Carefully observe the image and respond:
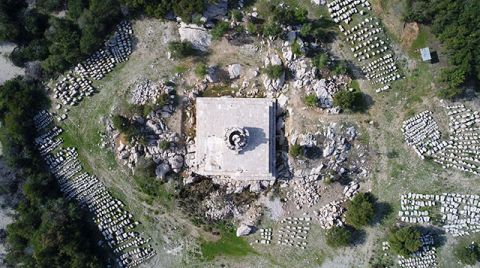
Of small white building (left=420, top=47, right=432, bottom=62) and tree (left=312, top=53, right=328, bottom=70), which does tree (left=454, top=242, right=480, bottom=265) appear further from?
tree (left=312, top=53, right=328, bottom=70)

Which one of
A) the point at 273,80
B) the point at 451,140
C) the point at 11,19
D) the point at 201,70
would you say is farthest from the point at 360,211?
the point at 11,19

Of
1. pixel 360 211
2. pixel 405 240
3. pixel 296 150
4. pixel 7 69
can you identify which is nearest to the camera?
pixel 360 211

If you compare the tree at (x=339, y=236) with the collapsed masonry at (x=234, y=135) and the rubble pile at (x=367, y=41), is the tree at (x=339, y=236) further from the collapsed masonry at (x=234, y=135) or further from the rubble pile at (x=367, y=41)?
the rubble pile at (x=367, y=41)

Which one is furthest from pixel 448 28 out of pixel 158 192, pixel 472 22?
pixel 158 192

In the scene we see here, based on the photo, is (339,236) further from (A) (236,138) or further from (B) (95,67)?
(B) (95,67)

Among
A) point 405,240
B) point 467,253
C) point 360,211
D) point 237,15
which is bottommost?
point 467,253

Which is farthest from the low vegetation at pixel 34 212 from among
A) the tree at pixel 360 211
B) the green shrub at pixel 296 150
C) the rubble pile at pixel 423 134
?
the rubble pile at pixel 423 134
